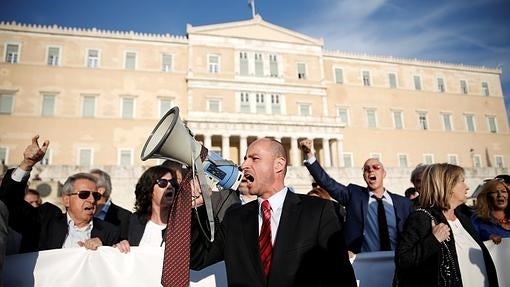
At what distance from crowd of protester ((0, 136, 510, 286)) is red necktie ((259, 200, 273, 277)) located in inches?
0.7

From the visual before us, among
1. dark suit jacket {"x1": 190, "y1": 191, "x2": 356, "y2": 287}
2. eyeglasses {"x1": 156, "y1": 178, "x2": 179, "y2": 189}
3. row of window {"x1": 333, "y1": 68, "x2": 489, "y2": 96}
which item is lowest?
dark suit jacket {"x1": 190, "y1": 191, "x2": 356, "y2": 287}

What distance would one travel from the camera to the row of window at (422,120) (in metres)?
36.1

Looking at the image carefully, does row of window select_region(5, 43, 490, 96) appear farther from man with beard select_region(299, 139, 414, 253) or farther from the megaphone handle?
the megaphone handle

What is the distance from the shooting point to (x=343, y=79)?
3697 centimetres

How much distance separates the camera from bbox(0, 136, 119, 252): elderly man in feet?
10.4

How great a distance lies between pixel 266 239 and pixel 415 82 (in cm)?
4205

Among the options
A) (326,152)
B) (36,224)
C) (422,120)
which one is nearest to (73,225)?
(36,224)

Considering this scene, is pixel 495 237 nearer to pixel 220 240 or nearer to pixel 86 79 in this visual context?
pixel 220 240

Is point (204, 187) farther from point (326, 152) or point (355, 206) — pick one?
point (326, 152)

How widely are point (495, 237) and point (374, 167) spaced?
159 cm

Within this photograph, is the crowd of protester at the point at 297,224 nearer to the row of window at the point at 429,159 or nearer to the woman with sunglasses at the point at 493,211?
the woman with sunglasses at the point at 493,211

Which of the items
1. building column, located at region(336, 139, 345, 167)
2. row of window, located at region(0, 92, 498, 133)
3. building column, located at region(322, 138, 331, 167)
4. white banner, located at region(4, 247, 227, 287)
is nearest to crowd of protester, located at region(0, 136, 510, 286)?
white banner, located at region(4, 247, 227, 287)

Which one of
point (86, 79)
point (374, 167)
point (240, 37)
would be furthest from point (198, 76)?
point (374, 167)

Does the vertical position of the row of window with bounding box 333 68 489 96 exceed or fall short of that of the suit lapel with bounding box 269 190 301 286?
it exceeds it
